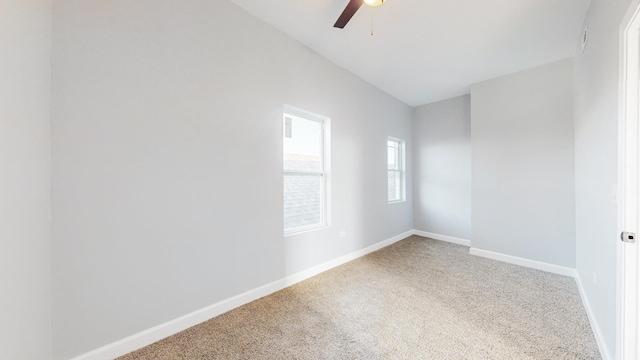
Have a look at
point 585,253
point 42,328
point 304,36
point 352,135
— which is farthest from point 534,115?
point 42,328

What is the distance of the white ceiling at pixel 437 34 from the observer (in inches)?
88.3

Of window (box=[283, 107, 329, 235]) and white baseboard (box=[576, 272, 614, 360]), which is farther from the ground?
window (box=[283, 107, 329, 235])

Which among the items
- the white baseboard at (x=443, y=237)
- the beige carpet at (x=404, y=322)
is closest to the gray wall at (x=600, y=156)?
the beige carpet at (x=404, y=322)

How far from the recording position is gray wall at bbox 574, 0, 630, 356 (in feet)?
5.05

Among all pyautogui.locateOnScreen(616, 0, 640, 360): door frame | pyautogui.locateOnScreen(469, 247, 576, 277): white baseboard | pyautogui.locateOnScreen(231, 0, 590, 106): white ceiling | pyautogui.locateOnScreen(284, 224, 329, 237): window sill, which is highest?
pyautogui.locateOnScreen(231, 0, 590, 106): white ceiling

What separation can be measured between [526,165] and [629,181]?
7.93 feet

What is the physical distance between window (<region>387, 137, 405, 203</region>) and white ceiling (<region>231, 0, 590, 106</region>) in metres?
1.52

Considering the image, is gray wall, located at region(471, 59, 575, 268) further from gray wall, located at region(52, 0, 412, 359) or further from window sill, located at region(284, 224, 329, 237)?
gray wall, located at region(52, 0, 412, 359)

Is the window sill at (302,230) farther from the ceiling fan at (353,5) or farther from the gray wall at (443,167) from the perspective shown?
the gray wall at (443,167)

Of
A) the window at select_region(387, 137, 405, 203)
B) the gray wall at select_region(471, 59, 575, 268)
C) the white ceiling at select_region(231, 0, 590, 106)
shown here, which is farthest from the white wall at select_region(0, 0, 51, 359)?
the gray wall at select_region(471, 59, 575, 268)

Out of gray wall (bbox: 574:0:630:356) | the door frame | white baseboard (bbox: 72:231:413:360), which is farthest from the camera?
white baseboard (bbox: 72:231:413:360)

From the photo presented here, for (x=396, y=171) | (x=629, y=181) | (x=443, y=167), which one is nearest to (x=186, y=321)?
(x=629, y=181)

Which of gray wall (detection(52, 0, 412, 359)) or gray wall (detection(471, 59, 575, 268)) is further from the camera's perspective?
gray wall (detection(471, 59, 575, 268))

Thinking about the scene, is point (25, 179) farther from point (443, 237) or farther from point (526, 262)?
point (443, 237)
